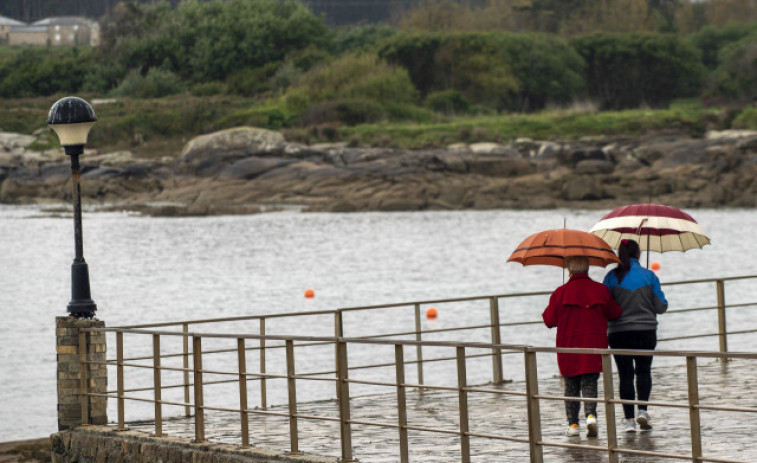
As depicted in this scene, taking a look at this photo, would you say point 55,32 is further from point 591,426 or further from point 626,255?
point 591,426

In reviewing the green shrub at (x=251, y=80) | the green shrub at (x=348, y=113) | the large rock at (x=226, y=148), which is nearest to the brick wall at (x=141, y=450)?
the large rock at (x=226, y=148)

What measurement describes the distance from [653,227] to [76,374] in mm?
6212

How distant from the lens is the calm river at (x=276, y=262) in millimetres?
53625

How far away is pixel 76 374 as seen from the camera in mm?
14703

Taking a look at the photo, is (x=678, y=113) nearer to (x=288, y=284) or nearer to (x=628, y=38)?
(x=628, y=38)

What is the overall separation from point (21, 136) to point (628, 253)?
283 ft

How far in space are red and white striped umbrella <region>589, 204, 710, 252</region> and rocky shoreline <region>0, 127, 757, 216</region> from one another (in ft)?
191

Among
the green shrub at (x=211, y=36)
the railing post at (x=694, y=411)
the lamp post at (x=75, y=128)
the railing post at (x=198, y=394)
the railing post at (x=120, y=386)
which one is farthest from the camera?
the green shrub at (x=211, y=36)

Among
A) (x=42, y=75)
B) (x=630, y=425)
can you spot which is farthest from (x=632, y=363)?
(x=42, y=75)

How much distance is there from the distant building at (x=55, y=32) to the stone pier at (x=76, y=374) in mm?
152838

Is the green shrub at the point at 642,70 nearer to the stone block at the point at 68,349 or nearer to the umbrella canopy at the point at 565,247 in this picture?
the stone block at the point at 68,349

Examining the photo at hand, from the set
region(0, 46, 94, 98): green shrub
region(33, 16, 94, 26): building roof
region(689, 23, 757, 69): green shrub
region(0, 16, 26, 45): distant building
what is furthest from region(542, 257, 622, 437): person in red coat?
region(33, 16, 94, 26): building roof

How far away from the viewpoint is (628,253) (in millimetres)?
11336

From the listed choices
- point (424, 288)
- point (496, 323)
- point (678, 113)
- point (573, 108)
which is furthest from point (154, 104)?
point (496, 323)
